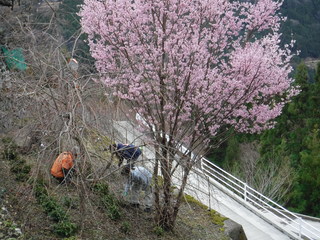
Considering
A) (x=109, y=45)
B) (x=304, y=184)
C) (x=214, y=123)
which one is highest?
(x=109, y=45)

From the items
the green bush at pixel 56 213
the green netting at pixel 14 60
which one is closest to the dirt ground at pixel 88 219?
the green bush at pixel 56 213

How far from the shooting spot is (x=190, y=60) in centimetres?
849

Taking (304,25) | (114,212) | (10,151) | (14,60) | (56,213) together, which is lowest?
(114,212)

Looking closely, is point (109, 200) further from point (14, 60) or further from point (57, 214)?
point (14, 60)

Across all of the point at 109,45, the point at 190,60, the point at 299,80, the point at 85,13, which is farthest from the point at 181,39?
the point at 299,80

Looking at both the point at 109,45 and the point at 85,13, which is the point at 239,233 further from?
the point at 85,13

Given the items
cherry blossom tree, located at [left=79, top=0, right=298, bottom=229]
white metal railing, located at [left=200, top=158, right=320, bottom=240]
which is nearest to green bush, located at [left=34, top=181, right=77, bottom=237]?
cherry blossom tree, located at [left=79, top=0, right=298, bottom=229]

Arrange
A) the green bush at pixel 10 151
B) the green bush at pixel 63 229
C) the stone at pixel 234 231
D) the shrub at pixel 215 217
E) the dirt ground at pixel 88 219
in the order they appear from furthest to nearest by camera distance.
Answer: the shrub at pixel 215 217, the stone at pixel 234 231, the green bush at pixel 10 151, the green bush at pixel 63 229, the dirt ground at pixel 88 219

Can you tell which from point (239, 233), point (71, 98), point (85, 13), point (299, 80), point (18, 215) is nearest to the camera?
point (71, 98)

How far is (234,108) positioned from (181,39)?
6.21 feet

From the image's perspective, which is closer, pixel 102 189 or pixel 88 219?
pixel 88 219

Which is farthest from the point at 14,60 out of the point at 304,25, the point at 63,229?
the point at 304,25

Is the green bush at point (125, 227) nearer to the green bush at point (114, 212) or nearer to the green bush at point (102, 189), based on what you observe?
the green bush at point (114, 212)

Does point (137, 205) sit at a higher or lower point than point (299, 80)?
lower
